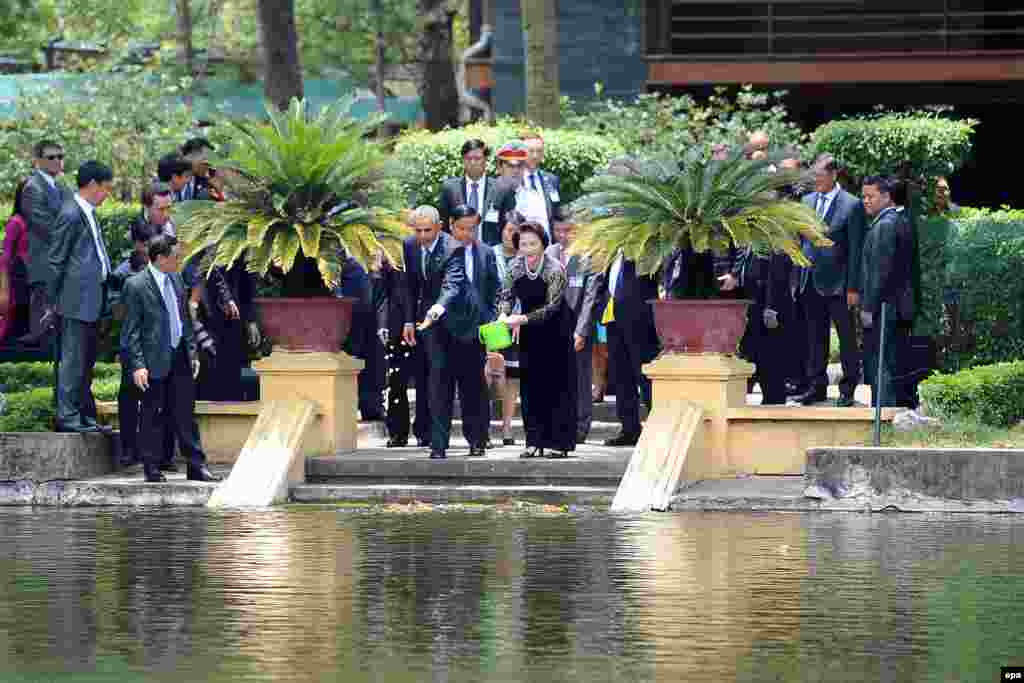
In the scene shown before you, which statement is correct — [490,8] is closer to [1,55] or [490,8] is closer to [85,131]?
[85,131]

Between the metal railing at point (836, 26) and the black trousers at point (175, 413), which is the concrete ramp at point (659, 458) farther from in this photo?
the metal railing at point (836, 26)

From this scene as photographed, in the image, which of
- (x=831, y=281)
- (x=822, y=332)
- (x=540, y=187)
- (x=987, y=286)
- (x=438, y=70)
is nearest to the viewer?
(x=831, y=281)

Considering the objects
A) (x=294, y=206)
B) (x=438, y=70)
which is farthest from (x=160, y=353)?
(x=438, y=70)

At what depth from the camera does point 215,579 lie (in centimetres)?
1259

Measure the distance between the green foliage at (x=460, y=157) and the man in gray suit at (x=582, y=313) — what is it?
12.5ft

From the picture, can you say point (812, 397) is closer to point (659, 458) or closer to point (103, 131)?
point (659, 458)

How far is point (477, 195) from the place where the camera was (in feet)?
64.4

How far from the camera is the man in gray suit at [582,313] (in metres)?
18.3

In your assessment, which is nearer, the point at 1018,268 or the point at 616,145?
the point at 1018,268

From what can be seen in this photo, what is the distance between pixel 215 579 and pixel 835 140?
12.0 meters

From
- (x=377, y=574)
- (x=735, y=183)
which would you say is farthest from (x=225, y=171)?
(x=377, y=574)

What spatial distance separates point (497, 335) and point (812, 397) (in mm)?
3486

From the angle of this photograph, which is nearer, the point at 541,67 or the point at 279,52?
the point at 541,67

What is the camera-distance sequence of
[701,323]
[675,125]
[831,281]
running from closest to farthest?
1. [701,323]
2. [831,281]
3. [675,125]
